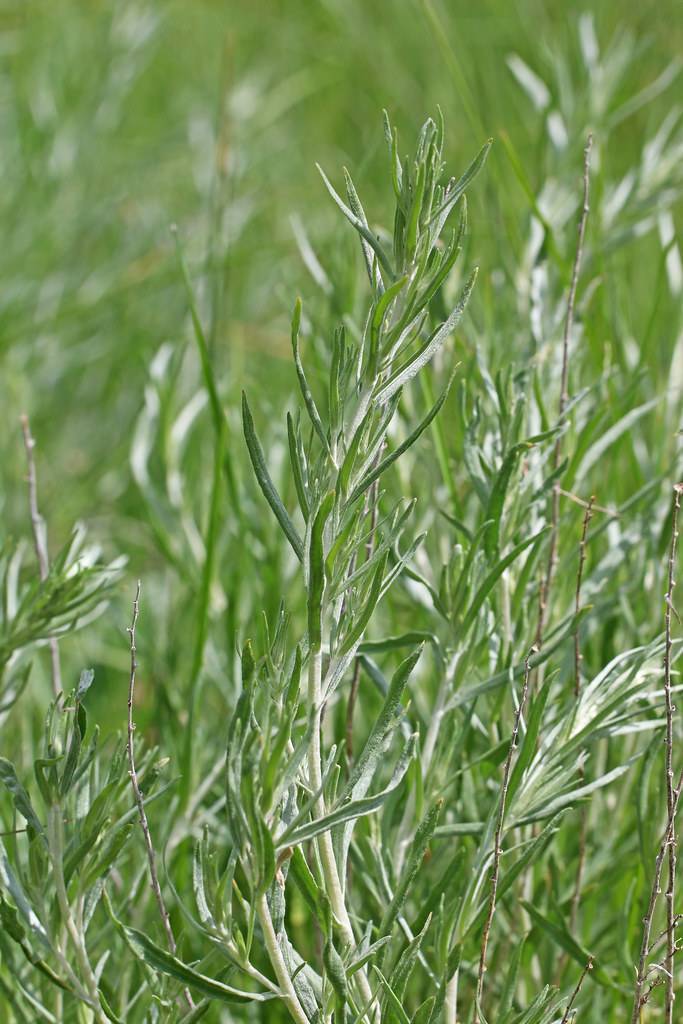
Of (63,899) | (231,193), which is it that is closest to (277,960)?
(63,899)

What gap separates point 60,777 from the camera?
1.53 feet

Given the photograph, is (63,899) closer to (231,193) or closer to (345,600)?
(345,600)

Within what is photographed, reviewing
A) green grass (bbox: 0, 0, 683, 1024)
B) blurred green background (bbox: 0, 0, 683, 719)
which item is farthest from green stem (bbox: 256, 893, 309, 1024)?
blurred green background (bbox: 0, 0, 683, 719)

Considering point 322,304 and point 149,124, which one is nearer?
point 322,304

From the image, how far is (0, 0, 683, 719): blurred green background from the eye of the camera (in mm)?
1025

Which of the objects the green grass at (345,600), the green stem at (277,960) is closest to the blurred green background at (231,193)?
the green grass at (345,600)

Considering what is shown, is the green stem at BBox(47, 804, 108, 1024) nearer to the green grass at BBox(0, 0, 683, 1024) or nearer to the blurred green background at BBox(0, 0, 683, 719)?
the green grass at BBox(0, 0, 683, 1024)

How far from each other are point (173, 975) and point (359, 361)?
0.78 ft

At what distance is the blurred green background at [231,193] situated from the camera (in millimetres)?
1025

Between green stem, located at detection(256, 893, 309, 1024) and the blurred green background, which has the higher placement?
the blurred green background

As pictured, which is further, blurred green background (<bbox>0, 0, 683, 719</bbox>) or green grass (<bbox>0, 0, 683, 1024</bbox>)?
blurred green background (<bbox>0, 0, 683, 719</bbox>)

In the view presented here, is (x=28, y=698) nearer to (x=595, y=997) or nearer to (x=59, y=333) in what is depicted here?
(x=595, y=997)

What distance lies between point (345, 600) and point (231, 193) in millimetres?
826

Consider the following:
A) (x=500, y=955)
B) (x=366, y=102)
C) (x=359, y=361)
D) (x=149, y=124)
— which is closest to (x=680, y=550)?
(x=500, y=955)
